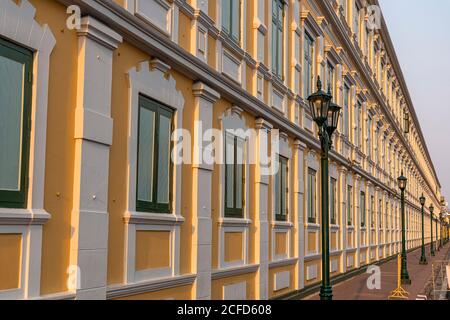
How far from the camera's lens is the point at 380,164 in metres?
35.3

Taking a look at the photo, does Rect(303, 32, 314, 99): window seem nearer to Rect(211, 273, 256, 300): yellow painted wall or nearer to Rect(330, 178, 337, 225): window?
Rect(330, 178, 337, 225): window

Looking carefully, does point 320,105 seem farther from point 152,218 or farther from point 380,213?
point 380,213

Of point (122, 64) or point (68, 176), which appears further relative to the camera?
point (122, 64)

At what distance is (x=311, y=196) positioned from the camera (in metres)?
19.2

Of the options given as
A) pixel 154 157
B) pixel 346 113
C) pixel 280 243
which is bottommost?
pixel 280 243

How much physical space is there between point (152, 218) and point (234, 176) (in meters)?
3.91

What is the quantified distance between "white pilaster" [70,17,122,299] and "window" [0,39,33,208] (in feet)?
2.83

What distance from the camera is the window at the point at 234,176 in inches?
485

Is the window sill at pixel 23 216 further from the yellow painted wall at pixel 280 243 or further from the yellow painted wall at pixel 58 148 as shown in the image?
the yellow painted wall at pixel 280 243

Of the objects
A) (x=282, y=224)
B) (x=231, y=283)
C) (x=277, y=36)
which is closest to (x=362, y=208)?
(x=282, y=224)

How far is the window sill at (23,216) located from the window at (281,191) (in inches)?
372
